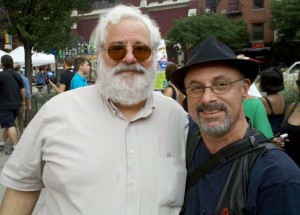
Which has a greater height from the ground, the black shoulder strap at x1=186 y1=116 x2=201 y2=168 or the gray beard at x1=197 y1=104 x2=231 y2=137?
the gray beard at x1=197 y1=104 x2=231 y2=137

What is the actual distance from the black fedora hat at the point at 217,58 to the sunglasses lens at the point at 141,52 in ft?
0.67

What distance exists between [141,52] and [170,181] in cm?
68

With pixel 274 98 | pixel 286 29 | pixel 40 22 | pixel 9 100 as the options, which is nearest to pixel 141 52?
pixel 274 98

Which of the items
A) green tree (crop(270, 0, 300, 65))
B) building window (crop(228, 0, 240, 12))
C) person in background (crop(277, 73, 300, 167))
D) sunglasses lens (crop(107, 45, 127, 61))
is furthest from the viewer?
building window (crop(228, 0, 240, 12))

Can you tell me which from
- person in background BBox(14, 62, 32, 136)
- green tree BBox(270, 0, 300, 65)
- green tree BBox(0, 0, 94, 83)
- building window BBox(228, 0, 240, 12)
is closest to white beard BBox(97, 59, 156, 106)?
person in background BBox(14, 62, 32, 136)

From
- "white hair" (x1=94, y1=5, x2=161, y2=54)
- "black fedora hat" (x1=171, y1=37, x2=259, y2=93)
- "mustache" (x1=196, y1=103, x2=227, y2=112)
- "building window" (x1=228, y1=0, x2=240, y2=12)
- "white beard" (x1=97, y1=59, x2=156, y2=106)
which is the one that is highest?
"building window" (x1=228, y1=0, x2=240, y2=12)

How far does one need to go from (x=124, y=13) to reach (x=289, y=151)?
8.36 feet

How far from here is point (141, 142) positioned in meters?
2.07

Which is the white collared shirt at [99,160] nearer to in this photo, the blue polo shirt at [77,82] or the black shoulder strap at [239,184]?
the black shoulder strap at [239,184]

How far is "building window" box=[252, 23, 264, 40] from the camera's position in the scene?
36.9 meters

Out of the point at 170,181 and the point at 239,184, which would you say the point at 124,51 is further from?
the point at 239,184

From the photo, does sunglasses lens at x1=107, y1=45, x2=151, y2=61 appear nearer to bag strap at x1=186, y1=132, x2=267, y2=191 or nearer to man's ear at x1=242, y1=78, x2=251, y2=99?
man's ear at x1=242, y1=78, x2=251, y2=99

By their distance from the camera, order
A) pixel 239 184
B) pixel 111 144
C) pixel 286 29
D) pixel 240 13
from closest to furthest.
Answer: pixel 239 184
pixel 111 144
pixel 286 29
pixel 240 13

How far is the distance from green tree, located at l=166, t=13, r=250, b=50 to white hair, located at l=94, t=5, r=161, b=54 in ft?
105
